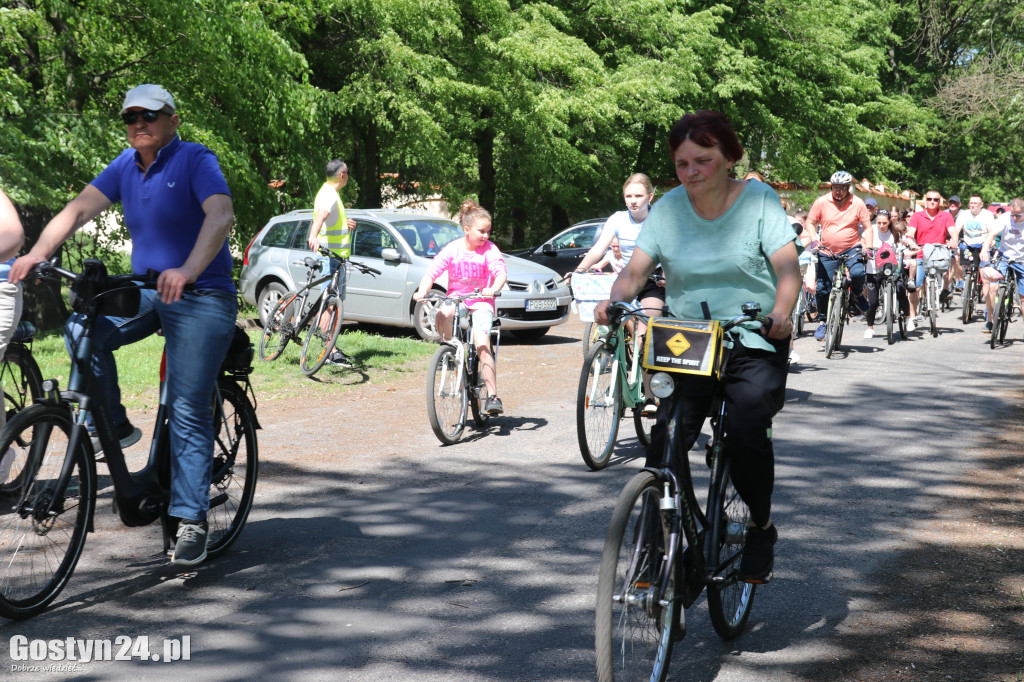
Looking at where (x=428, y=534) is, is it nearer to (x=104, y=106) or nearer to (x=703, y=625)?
(x=703, y=625)

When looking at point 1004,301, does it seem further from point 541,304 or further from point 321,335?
point 321,335

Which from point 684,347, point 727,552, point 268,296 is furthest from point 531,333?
point 684,347

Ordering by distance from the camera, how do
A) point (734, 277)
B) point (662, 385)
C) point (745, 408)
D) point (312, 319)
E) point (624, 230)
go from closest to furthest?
point (662, 385), point (745, 408), point (734, 277), point (624, 230), point (312, 319)

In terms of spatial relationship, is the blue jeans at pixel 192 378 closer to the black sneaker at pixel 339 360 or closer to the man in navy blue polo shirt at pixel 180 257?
the man in navy blue polo shirt at pixel 180 257

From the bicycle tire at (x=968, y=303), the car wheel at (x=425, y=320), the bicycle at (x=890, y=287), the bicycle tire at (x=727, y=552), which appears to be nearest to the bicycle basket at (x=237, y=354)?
the bicycle tire at (x=727, y=552)

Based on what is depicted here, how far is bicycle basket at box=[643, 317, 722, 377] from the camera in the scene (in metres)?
3.46

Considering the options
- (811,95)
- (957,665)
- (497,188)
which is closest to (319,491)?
(957,665)

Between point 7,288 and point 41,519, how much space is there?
128 cm

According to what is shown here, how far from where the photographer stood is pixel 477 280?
8117 millimetres

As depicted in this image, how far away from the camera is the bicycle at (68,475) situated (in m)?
4.18

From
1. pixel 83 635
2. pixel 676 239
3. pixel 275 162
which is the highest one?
pixel 275 162

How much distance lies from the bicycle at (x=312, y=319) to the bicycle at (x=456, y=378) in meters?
3.17

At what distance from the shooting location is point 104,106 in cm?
1495

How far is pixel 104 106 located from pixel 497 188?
17.6 metres
